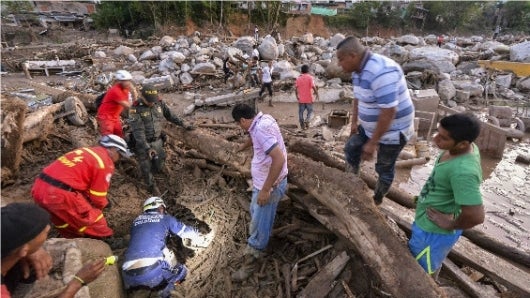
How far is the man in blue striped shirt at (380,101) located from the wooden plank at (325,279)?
102cm

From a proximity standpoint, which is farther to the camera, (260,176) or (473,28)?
(473,28)

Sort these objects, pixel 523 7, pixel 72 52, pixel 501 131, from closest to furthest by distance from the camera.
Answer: pixel 501 131
pixel 72 52
pixel 523 7

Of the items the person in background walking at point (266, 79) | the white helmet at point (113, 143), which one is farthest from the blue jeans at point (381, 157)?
the person in background walking at point (266, 79)

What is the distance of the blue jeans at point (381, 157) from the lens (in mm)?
3273

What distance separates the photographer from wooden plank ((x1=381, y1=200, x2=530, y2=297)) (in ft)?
9.71

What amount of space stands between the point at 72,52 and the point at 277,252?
73.2 ft

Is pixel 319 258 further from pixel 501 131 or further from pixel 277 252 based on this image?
pixel 501 131

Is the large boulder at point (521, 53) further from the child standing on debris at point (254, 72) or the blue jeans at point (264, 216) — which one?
the blue jeans at point (264, 216)

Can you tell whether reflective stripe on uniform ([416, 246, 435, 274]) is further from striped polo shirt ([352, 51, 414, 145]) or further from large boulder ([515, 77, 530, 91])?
large boulder ([515, 77, 530, 91])

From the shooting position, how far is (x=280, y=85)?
1361cm

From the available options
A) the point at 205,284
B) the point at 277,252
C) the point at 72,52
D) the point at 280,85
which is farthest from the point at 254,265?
the point at 72,52

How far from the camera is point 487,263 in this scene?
3160 mm

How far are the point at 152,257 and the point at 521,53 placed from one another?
A: 74.6ft

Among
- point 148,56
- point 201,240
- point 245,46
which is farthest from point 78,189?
point 148,56
